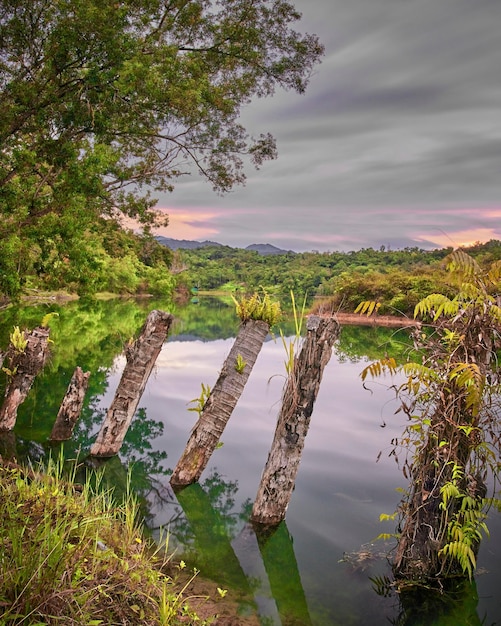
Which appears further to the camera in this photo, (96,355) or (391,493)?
(96,355)

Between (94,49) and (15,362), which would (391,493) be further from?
(94,49)

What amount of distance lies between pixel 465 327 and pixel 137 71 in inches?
409

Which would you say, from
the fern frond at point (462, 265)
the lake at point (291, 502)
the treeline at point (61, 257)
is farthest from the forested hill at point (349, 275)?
the treeline at point (61, 257)

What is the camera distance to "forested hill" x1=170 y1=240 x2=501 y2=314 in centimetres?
1823

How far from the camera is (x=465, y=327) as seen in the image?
4336 millimetres

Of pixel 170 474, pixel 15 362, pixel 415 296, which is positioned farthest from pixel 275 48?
pixel 415 296

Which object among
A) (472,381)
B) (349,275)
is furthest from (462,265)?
(349,275)

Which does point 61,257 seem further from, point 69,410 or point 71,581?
→ point 71,581

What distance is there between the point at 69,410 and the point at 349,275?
34627mm

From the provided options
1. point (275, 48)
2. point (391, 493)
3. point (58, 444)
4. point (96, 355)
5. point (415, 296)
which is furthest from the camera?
point (415, 296)

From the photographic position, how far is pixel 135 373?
24.7 feet

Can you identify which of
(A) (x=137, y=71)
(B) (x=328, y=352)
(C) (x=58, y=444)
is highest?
(A) (x=137, y=71)

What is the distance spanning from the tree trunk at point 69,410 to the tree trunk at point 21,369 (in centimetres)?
78

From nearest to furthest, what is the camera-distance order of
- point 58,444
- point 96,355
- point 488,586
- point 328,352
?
1. point 488,586
2. point 328,352
3. point 58,444
4. point 96,355
